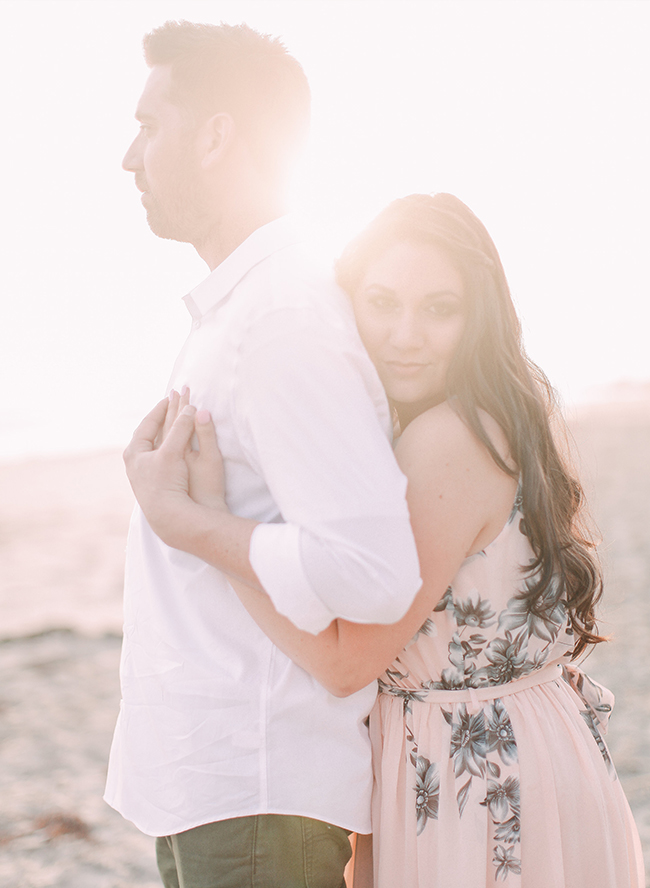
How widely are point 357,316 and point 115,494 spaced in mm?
10996

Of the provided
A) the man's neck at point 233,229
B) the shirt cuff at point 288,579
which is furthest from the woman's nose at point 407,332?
the shirt cuff at point 288,579

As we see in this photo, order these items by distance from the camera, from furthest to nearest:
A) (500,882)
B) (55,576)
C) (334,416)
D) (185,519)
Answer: (55,576)
(500,882)
(185,519)
(334,416)

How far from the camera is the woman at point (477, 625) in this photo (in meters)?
1.61

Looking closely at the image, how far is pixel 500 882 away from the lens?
5.46ft

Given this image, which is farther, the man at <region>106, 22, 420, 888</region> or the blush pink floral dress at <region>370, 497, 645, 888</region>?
the blush pink floral dress at <region>370, 497, 645, 888</region>

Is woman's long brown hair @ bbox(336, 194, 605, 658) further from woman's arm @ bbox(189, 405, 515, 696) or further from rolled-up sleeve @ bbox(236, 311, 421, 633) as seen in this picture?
rolled-up sleeve @ bbox(236, 311, 421, 633)

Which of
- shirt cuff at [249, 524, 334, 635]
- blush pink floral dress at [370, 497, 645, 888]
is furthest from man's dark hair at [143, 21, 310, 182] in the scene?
blush pink floral dress at [370, 497, 645, 888]

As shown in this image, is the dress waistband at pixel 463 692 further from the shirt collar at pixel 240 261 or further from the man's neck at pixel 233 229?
the man's neck at pixel 233 229

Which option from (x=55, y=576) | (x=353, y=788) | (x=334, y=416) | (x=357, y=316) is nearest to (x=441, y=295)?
(x=357, y=316)

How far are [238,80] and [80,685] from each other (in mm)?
3687

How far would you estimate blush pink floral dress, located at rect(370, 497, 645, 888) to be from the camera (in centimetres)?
163

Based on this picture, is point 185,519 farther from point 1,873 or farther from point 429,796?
point 1,873

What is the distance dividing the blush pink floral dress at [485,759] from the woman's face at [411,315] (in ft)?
1.17

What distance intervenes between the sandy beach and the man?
979mm
